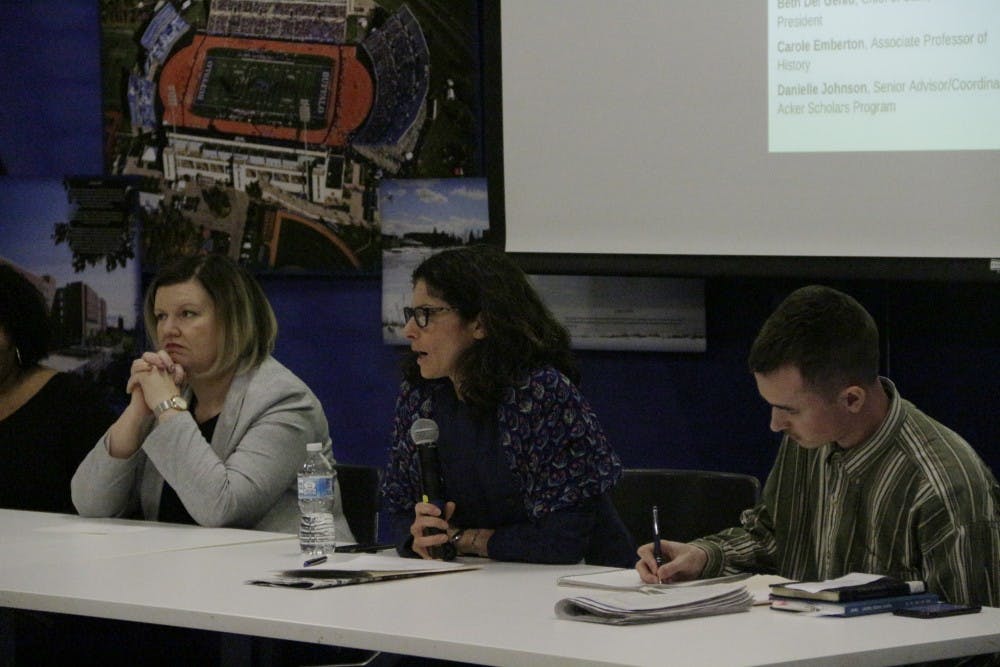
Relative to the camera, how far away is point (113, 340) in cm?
492

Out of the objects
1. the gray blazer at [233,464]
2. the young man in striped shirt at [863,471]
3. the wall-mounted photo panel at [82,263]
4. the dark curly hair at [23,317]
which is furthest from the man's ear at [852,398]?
the wall-mounted photo panel at [82,263]

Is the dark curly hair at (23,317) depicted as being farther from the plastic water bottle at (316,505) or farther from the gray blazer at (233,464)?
the plastic water bottle at (316,505)

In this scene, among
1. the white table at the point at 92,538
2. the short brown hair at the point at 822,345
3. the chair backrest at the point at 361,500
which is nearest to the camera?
the short brown hair at the point at 822,345

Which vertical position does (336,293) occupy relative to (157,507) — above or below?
Answer: above

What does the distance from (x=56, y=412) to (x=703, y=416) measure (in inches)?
68.2

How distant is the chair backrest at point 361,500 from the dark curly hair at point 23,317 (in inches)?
38.3

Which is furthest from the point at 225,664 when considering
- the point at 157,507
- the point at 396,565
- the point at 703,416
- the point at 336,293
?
the point at 336,293

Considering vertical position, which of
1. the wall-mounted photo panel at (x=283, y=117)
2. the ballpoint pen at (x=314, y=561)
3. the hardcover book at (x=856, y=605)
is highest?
the wall-mounted photo panel at (x=283, y=117)

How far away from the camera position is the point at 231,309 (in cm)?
354

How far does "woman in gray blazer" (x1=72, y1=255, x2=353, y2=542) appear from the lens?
10.8 ft

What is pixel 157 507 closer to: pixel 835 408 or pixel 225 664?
pixel 225 664

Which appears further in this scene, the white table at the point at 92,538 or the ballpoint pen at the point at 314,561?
the white table at the point at 92,538

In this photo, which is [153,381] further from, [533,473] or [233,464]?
[533,473]

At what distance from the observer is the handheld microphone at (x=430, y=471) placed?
113 inches
